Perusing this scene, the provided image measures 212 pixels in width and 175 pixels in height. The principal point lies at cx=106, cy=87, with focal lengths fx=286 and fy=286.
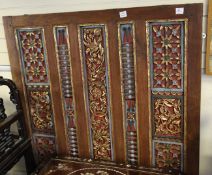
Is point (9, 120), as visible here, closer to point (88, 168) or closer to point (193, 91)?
point (88, 168)

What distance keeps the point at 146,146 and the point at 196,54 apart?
75cm

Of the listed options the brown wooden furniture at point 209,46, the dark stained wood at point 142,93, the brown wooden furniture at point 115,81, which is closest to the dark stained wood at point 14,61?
the brown wooden furniture at point 115,81

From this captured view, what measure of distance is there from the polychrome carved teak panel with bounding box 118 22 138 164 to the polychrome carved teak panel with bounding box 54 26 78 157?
15.4 inches

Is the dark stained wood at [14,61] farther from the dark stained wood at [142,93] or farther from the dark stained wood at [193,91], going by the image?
the dark stained wood at [193,91]

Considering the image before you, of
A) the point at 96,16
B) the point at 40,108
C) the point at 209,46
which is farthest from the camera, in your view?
the point at 40,108

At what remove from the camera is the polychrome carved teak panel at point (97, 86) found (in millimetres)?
1923

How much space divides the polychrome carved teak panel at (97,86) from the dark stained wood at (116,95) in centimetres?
4

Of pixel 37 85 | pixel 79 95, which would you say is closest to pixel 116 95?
pixel 79 95

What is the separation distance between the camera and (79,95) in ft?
6.89

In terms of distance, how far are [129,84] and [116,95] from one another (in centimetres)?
13

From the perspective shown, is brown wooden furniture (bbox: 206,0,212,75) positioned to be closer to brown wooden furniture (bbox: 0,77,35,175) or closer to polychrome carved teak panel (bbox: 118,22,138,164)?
polychrome carved teak panel (bbox: 118,22,138,164)

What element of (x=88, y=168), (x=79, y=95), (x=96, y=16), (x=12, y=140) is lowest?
(x=88, y=168)

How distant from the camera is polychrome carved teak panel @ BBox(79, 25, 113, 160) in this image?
1923 mm

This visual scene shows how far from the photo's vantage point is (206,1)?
5.52ft
